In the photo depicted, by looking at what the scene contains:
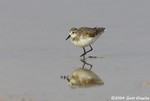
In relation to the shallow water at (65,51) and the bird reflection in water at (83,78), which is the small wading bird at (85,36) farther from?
the bird reflection in water at (83,78)

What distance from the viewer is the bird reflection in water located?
8.91m

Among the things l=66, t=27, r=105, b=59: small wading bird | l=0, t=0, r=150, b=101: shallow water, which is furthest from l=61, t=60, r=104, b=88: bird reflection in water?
l=66, t=27, r=105, b=59: small wading bird

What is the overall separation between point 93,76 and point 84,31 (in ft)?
7.41

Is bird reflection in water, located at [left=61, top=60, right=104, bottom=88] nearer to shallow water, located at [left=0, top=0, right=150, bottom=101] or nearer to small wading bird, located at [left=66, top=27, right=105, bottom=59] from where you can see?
shallow water, located at [left=0, top=0, right=150, bottom=101]

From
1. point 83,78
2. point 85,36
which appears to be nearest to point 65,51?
point 85,36

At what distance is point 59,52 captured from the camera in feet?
36.1

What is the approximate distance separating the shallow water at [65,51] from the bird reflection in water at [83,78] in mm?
100

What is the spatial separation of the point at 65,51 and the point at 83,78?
1.91 metres

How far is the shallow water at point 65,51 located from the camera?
851 centimetres

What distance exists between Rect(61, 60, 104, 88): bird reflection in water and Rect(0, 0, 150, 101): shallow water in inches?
3.9

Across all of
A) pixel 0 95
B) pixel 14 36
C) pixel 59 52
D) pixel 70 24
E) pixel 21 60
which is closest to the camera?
pixel 0 95

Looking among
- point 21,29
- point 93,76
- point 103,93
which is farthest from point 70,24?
point 103,93

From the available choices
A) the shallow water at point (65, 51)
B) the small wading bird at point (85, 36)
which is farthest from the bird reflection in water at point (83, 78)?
the small wading bird at point (85, 36)

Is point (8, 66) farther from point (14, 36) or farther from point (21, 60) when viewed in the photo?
point (14, 36)
